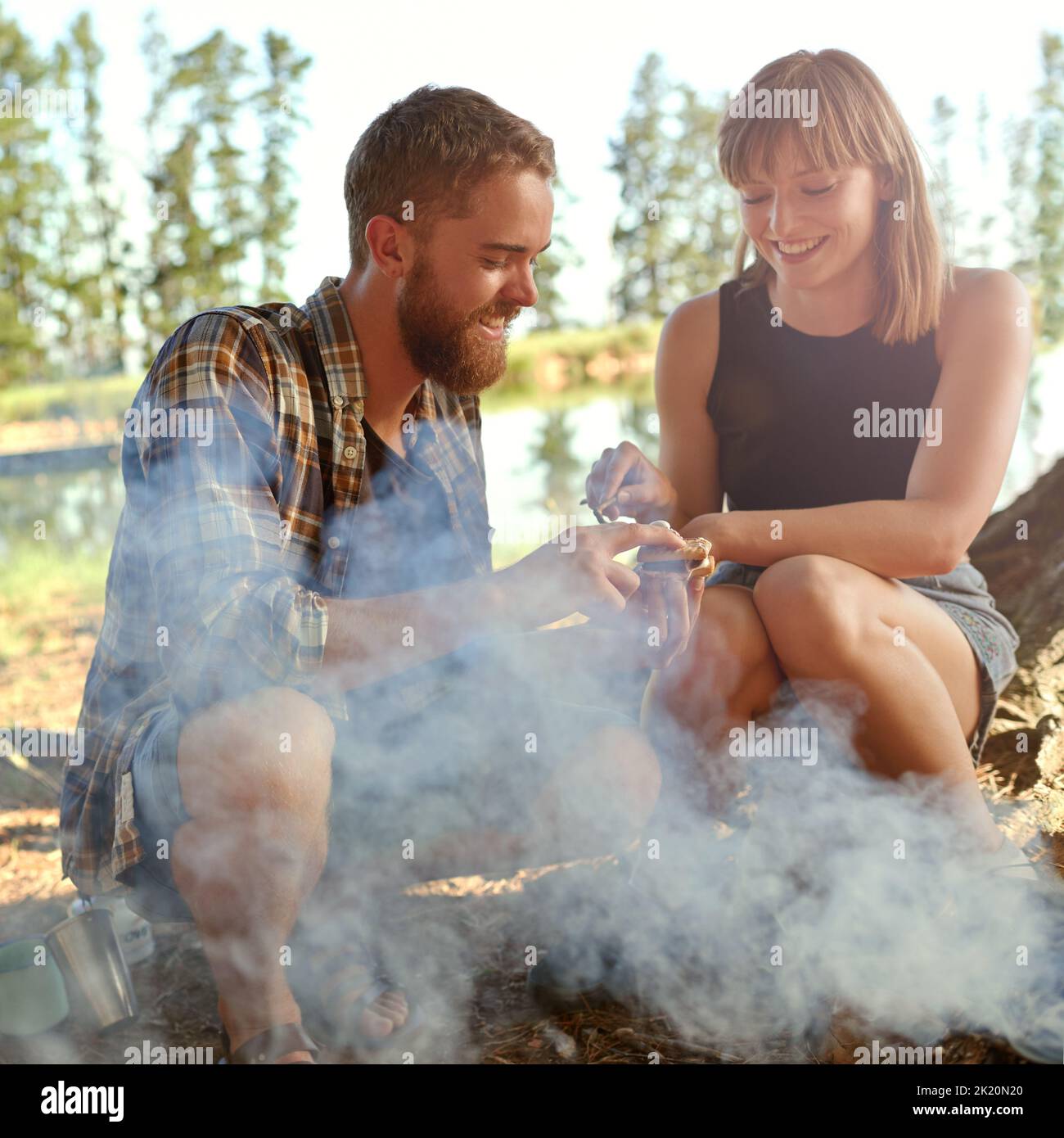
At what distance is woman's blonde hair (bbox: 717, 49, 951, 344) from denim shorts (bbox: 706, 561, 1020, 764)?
463mm

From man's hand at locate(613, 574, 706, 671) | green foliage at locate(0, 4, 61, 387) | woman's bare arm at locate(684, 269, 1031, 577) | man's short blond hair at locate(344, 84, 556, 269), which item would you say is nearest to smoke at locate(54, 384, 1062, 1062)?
man's hand at locate(613, 574, 706, 671)

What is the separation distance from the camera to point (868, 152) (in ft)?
6.11

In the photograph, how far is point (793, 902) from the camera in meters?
1.86

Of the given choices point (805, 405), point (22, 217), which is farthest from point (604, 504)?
point (22, 217)

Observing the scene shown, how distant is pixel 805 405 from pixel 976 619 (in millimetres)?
517

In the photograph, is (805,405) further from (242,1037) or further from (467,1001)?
(242,1037)

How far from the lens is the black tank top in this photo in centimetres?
199

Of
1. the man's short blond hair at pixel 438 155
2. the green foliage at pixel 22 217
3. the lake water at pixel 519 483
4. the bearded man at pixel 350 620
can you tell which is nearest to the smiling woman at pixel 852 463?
the bearded man at pixel 350 620

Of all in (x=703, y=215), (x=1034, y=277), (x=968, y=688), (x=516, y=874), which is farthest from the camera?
(x=703, y=215)

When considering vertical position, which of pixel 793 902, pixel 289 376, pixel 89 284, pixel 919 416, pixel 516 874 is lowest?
pixel 516 874

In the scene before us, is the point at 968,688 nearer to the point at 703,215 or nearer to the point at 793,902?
the point at 793,902

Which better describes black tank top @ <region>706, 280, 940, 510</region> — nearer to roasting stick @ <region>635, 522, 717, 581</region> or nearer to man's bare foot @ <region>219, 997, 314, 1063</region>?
roasting stick @ <region>635, 522, 717, 581</region>
